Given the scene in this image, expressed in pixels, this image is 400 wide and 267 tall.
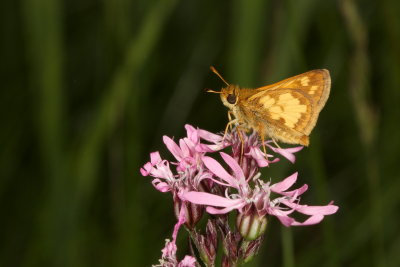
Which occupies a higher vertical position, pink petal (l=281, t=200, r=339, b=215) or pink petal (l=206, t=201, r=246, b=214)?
pink petal (l=206, t=201, r=246, b=214)

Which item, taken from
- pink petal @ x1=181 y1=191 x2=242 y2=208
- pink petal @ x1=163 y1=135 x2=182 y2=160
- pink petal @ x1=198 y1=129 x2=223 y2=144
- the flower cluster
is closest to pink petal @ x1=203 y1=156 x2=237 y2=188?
the flower cluster

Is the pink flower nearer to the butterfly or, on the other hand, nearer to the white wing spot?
the butterfly

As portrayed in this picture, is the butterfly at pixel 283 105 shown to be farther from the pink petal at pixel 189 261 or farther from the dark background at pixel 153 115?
the pink petal at pixel 189 261

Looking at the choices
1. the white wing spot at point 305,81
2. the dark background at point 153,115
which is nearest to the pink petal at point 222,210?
the dark background at point 153,115

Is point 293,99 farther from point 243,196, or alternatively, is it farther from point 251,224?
point 251,224

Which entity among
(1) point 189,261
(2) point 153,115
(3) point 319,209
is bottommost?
(1) point 189,261

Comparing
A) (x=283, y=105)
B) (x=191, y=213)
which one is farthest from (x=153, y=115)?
(x=191, y=213)

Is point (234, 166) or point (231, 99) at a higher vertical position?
point (231, 99)
